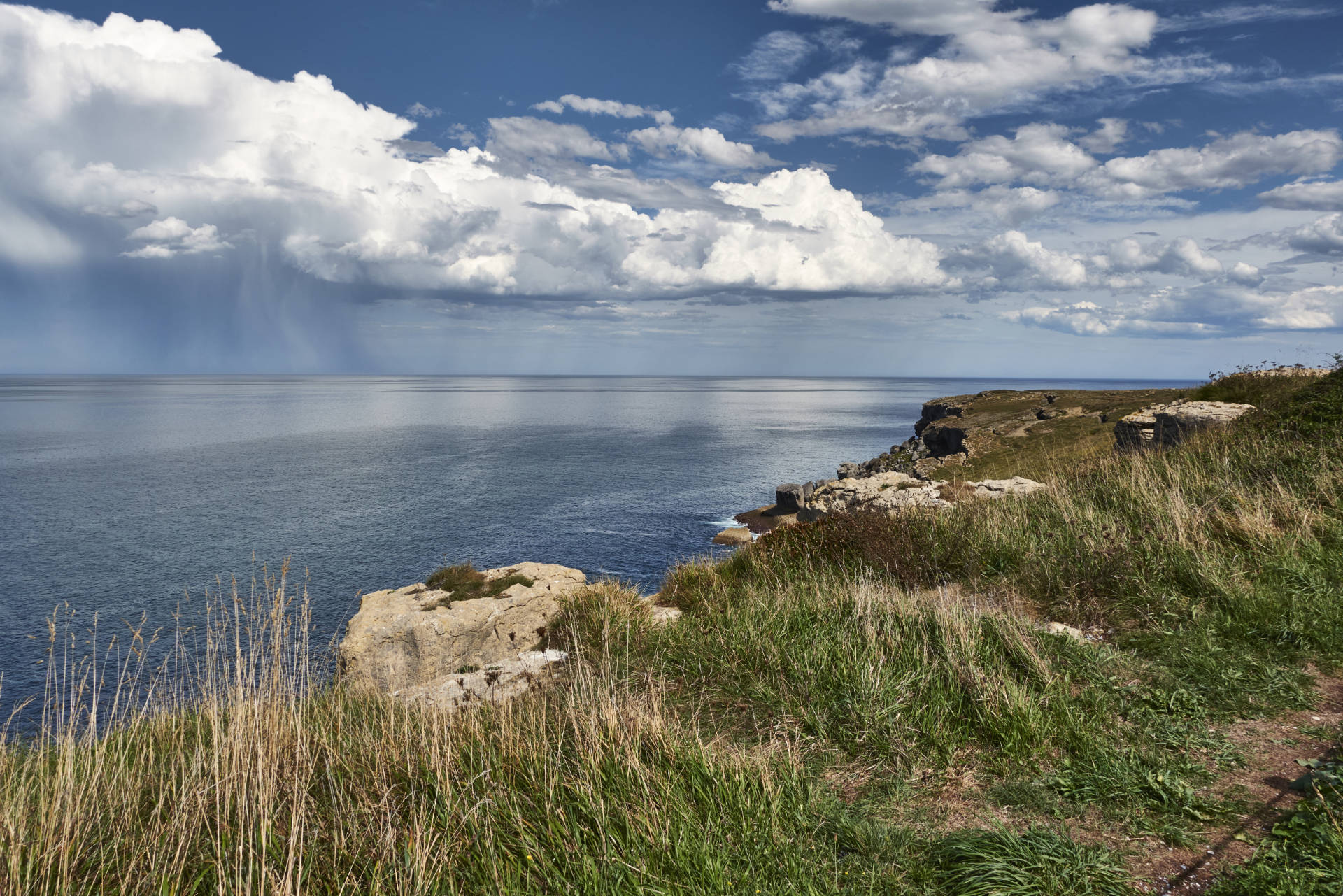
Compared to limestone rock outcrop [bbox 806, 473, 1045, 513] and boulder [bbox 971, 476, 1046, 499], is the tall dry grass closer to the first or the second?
limestone rock outcrop [bbox 806, 473, 1045, 513]

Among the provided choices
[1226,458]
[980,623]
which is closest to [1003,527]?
[980,623]

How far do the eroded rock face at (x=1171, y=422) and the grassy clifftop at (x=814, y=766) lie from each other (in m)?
11.8

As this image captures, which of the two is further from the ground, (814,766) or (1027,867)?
(1027,867)

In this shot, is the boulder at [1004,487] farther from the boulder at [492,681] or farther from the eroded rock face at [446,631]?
the boulder at [492,681]

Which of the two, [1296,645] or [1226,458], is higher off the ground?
[1226,458]

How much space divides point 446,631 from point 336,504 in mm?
42140

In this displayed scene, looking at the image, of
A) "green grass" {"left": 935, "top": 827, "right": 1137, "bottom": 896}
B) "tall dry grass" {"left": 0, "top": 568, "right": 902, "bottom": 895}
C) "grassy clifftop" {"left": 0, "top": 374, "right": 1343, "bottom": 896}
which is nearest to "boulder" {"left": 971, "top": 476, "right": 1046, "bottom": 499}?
"grassy clifftop" {"left": 0, "top": 374, "right": 1343, "bottom": 896}

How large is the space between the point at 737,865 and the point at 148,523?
2112 inches

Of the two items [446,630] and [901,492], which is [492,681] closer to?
[446,630]

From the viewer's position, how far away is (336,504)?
173 ft

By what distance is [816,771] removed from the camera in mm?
5430

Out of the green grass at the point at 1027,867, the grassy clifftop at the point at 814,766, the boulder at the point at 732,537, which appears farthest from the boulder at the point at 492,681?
the boulder at the point at 732,537

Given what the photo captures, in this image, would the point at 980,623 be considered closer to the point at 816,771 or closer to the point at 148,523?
the point at 816,771

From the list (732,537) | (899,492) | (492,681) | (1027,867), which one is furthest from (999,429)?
(1027,867)
